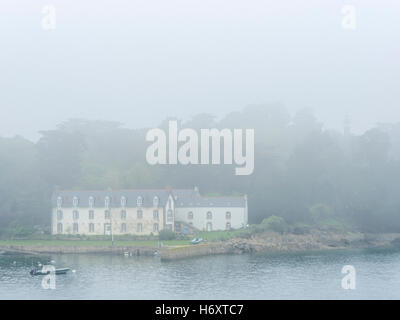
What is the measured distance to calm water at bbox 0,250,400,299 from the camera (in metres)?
51.1

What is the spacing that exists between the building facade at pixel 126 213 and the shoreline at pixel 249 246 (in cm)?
687

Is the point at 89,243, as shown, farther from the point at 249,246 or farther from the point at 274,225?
the point at 274,225

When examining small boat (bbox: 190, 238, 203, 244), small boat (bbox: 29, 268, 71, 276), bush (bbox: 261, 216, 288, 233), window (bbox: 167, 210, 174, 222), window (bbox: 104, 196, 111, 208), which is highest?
window (bbox: 104, 196, 111, 208)

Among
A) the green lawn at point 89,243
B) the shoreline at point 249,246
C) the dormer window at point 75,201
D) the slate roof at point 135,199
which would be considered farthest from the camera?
the dormer window at point 75,201

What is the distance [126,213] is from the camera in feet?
272

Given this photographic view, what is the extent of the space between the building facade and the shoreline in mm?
6867

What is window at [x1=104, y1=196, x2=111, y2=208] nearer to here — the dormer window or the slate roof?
the slate roof

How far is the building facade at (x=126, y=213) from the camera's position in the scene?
82.6 m

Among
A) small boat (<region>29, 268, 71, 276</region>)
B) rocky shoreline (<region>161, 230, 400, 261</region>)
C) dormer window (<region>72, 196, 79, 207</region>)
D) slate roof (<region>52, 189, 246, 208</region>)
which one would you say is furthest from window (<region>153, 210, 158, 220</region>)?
small boat (<region>29, 268, 71, 276</region>)

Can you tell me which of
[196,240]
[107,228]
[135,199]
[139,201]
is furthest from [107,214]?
[196,240]

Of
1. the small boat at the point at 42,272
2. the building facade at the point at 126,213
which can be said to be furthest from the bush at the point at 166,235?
the small boat at the point at 42,272

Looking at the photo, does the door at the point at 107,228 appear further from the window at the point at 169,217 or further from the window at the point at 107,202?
the window at the point at 169,217
